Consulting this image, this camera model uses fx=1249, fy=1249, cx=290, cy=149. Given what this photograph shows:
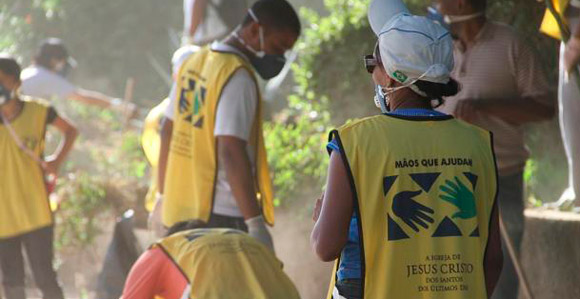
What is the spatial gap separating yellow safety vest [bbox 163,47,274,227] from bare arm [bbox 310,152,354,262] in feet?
7.62

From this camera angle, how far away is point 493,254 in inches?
139

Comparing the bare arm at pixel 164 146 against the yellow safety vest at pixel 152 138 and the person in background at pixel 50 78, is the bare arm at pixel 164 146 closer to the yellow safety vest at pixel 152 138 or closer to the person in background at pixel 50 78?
the yellow safety vest at pixel 152 138

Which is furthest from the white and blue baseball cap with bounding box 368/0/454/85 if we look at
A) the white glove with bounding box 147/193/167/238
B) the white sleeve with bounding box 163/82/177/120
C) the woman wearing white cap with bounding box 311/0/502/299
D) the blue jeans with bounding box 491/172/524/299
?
the white glove with bounding box 147/193/167/238

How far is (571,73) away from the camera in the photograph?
5.00 metres

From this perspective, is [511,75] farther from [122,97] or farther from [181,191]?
[122,97]

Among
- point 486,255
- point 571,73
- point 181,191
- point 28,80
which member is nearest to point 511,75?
point 571,73

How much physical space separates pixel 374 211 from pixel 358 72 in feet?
16.8

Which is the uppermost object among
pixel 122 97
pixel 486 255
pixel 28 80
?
pixel 486 255

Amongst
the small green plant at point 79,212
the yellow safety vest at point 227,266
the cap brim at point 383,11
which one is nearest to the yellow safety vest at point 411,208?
the cap brim at point 383,11

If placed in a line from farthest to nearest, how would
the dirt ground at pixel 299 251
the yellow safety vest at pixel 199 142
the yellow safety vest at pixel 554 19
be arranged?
the dirt ground at pixel 299 251, the yellow safety vest at pixel 199 142, the yellow safety vest at pixel 554 19

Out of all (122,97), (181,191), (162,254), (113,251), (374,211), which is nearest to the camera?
(374,211)

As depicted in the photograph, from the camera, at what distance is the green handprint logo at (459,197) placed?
132 inches

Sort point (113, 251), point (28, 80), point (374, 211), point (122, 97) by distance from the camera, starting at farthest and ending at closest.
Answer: point (122, 97)
point (28, 80)
point (113, 251)
point (374, 211)

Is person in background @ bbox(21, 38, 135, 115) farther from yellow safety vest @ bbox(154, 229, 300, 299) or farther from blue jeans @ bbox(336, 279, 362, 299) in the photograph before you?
blue jeans @ bbox(336, 279, 362, 299)
